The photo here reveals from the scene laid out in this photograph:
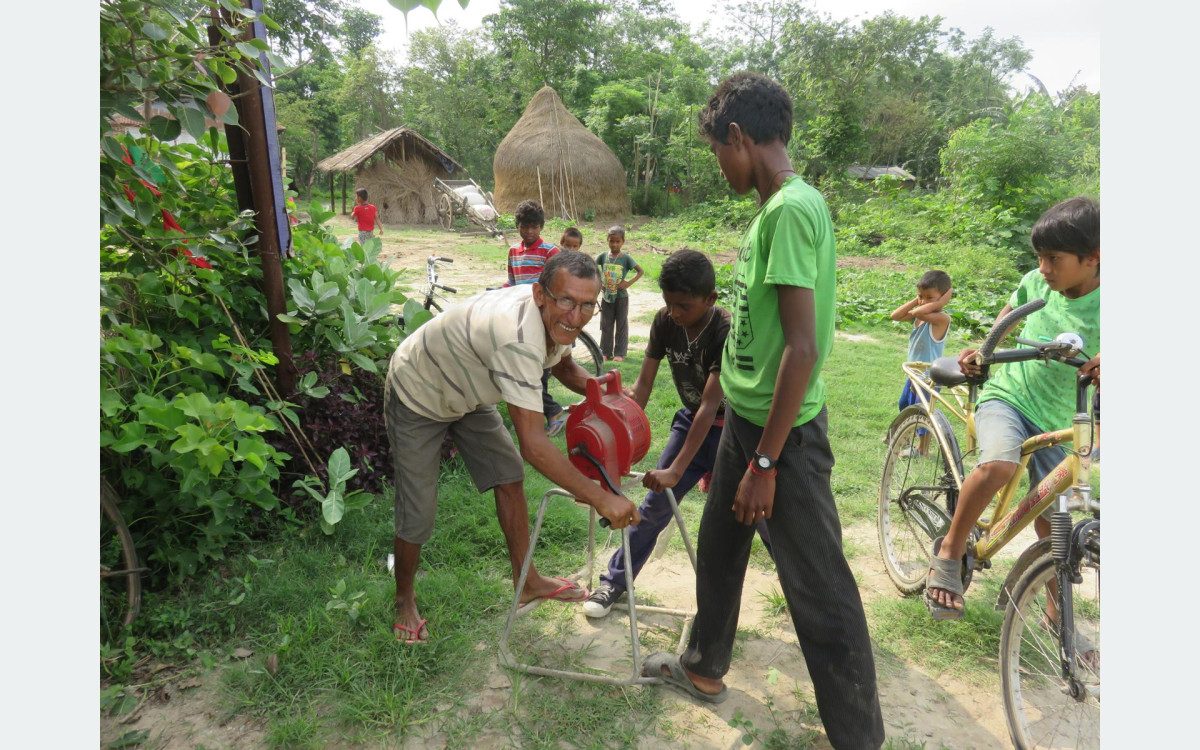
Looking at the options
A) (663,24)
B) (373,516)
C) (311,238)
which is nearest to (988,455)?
(373,516)

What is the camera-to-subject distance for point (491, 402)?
267 cm

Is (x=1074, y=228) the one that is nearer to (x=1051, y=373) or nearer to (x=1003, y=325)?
(x=1003, y=325)

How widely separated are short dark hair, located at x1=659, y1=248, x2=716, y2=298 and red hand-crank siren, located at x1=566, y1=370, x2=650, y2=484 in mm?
500

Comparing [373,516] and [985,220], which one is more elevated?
[985,220]

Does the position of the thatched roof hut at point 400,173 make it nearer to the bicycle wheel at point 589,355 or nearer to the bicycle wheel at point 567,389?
the bicycle wheel at point 589,355

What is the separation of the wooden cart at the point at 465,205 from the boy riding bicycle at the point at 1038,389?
1790 centimetres

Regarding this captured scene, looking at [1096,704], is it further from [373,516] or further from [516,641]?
[373,516]

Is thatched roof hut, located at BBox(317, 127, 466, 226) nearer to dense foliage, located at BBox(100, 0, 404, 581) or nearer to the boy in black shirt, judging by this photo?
dense foliage, located at BBox(100, 0, 404, 581)

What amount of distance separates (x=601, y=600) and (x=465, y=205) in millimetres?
19709

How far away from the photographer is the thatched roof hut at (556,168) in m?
21.8

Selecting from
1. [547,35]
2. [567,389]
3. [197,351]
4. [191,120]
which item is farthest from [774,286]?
[547,35]

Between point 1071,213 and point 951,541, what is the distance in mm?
1237

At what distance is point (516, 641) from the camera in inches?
110

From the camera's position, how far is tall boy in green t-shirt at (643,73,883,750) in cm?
178
